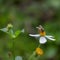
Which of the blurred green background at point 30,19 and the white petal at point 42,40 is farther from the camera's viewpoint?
the blurred green background at point 30,19

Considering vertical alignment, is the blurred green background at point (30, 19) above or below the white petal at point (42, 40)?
above

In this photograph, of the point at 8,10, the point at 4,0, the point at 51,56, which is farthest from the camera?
the point at 4,0

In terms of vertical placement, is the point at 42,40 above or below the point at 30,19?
below

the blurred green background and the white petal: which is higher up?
the blurred green background

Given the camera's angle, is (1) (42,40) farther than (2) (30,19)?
No

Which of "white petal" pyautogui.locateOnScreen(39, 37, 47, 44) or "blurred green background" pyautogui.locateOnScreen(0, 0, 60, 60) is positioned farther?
"blurred green background" pyautogui.locateOnScreen(0, 0, 60, 60)

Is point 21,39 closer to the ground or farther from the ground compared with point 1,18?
closer to the ground

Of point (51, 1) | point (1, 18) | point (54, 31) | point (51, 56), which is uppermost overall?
point (51, 1)

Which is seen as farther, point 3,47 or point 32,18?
point 32,18

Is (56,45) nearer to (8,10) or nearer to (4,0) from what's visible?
(8,10)

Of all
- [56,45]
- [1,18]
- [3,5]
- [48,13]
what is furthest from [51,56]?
[48,13]

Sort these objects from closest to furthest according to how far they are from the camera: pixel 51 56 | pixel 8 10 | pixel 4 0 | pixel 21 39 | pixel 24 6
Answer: pixel 21 39 → pixel 51 56 → pixel 8 10 → pixel 4 0 → pixel 24 6
